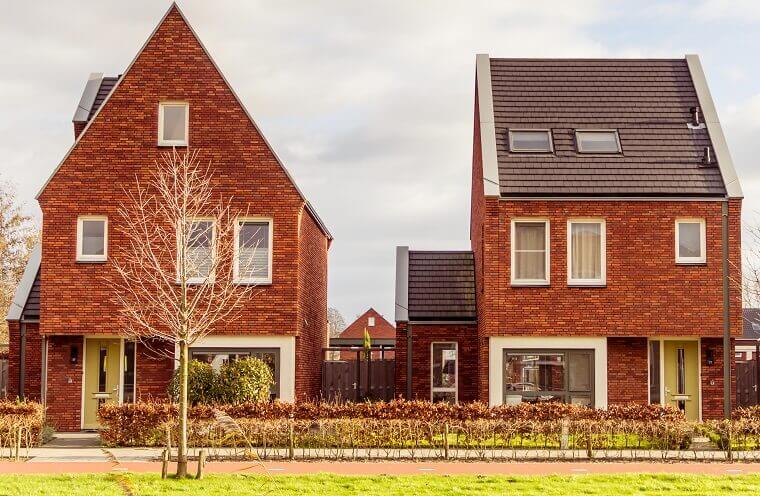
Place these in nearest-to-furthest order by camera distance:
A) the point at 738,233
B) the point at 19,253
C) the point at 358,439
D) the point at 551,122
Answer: the point at 358,439
the point at 738,233
the point at 551,122
the point at 19,253

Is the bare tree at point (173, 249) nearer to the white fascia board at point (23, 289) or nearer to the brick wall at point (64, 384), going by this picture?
the brick wall at point (64, 384)

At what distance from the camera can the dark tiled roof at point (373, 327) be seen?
248ft

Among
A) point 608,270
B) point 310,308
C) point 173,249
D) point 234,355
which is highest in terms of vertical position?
point 173,249

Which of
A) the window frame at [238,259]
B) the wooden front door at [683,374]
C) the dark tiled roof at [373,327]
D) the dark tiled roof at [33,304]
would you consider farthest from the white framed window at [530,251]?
the dark tiled roof at [373,327]

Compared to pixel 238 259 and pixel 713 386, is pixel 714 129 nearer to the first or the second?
pixel 713 386

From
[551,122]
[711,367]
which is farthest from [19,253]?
[711,367]

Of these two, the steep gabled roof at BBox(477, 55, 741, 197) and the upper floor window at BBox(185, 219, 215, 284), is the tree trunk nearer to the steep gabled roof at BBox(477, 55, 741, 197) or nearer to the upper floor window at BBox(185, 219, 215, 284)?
the upper floor window at BBox(185, 219, 215, 284)

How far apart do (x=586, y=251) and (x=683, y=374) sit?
3.91 meters

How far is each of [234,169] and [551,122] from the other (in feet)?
25.9

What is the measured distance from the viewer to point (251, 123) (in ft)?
84.3

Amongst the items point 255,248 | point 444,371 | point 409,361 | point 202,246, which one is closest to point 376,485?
point 255,248

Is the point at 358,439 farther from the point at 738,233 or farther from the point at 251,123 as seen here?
the point at 738,233

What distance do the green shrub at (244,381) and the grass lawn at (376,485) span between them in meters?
6.83

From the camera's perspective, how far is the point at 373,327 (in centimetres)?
7750
